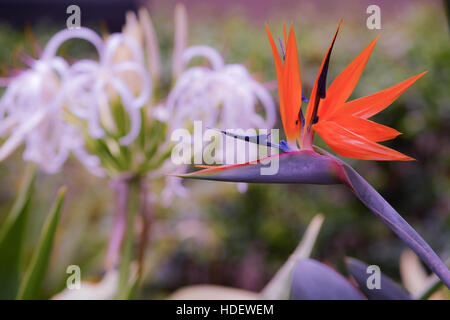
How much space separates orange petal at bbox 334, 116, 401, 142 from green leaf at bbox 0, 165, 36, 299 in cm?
28

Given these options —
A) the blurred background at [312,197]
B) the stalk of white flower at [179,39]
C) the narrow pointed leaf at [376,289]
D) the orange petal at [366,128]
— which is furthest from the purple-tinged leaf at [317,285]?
the blurred background at [312,197]

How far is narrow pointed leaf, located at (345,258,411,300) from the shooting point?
278mm

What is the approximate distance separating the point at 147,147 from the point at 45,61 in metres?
0.13

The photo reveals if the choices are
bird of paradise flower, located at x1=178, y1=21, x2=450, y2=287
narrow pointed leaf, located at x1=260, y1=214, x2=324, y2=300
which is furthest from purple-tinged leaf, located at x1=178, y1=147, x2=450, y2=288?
narrow pointed leaf, located at x1=260, y1=214, x2=324, y2=300

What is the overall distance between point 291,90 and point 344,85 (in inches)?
1.1

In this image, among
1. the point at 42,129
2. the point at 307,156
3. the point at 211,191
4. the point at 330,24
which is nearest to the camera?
the point at 307,156

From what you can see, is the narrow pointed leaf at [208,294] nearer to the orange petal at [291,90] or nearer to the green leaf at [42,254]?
the green leaf at [42,254]

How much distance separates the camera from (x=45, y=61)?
14.8 inches

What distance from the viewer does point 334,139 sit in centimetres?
21

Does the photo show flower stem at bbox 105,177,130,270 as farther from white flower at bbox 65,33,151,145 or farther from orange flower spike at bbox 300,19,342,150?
orange flower spike at bbox 300,19,342,150

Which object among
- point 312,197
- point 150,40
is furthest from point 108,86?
point 312,197

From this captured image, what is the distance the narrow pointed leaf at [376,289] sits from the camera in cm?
28
